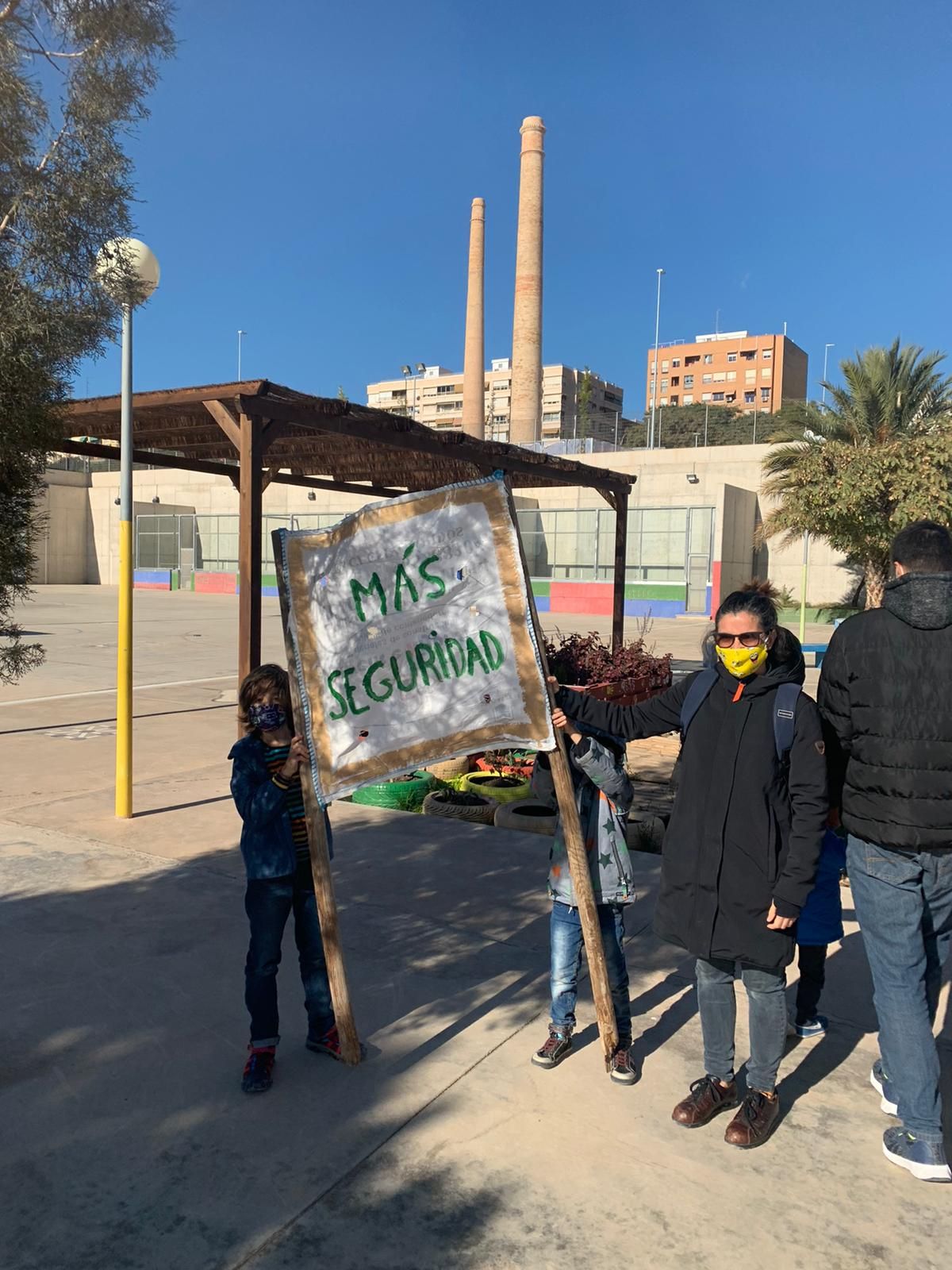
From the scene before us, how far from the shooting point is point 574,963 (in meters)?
3.42

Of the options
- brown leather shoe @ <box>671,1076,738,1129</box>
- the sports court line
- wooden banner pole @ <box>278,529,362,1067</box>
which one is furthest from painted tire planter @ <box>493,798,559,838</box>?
the sports court line

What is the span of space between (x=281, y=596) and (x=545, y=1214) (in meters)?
2.09

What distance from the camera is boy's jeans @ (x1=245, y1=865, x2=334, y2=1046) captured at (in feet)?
10.7

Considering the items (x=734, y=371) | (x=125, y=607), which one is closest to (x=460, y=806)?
(x=125, y=607)

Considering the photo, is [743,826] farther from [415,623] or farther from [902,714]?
[415,623]

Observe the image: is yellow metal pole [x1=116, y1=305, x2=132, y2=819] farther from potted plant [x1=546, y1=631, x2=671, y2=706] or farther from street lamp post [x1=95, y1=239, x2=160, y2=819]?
potted plant [x1=546, y1=631, x2=671, y2=706]

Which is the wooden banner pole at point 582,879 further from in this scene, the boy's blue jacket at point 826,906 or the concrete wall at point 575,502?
the concrete wall at point 575,502

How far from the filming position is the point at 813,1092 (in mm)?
3270

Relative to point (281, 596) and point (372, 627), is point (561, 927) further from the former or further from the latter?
point (281, 596)

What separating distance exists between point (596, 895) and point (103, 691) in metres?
11.3

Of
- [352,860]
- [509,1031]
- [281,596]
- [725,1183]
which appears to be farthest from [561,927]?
[352,860]

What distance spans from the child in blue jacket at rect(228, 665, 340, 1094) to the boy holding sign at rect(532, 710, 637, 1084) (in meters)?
0.82

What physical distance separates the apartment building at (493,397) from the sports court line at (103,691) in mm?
96217

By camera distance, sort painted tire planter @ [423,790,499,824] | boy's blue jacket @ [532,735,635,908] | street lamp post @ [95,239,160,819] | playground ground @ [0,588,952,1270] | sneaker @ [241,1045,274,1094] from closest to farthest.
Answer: playground ground @ [0,588,952,1270], sneaker @ [241,1045,274,1094], boy's blue jacket @ [532,735,635,908], street lamp post @ [95,239,160,819], painted tire planter @ [423,790,499,824]
